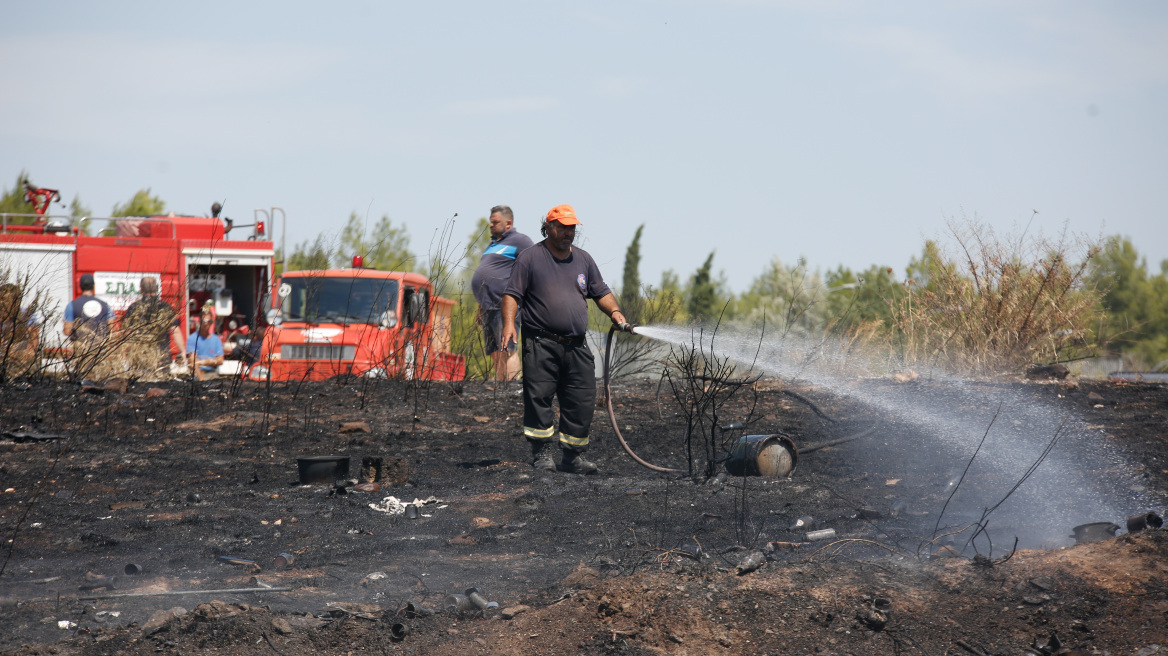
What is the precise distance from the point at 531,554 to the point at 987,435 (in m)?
4.13

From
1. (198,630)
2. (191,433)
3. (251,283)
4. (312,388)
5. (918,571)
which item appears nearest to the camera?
(198,630)

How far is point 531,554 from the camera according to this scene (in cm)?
419

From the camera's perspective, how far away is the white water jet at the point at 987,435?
4.73m

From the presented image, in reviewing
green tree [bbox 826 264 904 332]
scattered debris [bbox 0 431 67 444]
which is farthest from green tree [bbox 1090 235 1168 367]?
scattered debris [bbox 0 431 67 444]

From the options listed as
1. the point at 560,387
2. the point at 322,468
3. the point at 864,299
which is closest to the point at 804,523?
the point at 560,387

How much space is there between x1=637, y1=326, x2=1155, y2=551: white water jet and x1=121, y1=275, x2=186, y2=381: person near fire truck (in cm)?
522

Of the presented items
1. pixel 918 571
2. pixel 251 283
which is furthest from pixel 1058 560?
pixel 251 283

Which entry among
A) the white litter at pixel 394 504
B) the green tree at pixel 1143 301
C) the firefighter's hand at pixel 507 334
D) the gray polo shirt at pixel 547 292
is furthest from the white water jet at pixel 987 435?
the green tree at pixel 1143 301

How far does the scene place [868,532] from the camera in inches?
167

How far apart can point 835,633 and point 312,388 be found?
21.8ft

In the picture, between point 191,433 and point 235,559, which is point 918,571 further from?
point 191,433

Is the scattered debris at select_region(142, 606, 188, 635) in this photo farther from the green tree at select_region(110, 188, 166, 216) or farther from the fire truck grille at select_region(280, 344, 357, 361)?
the green tree at select_region(110, 188, 166, 216)

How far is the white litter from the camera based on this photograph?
5012mm

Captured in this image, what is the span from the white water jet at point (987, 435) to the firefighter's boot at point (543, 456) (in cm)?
99
